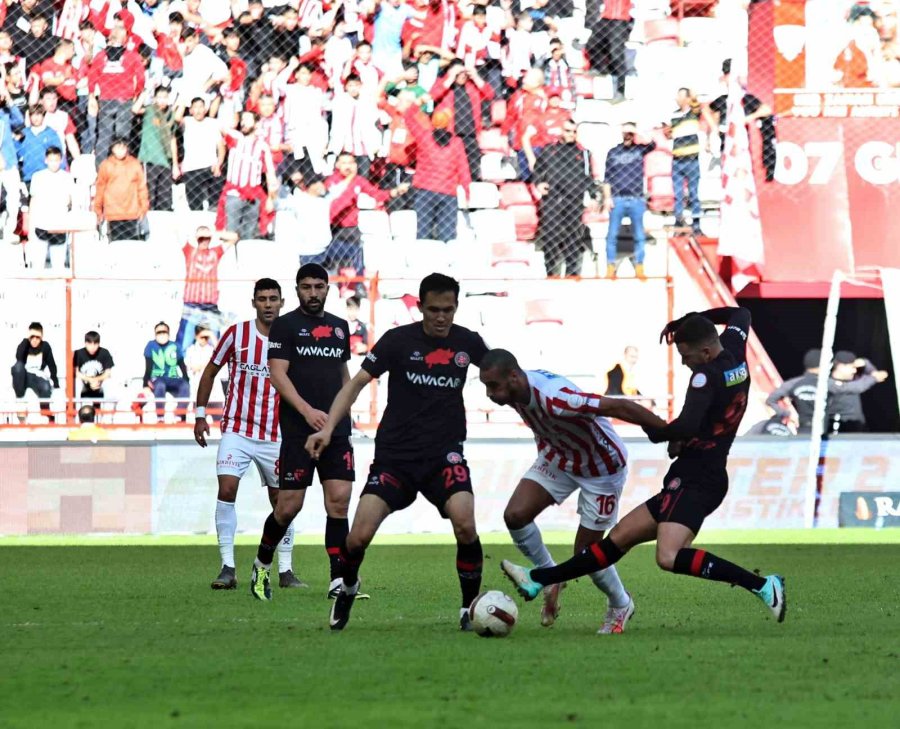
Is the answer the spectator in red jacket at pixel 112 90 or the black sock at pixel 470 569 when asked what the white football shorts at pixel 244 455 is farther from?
the spectator in red jacket at pixel 112 90

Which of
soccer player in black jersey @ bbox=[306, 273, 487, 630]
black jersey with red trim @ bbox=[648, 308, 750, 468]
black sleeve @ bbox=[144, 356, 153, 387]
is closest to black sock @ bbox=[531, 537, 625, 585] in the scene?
soccer player in black jersey @ bbox=[306, 273, 487, 630]

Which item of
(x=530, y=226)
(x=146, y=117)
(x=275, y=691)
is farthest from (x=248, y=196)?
(x=275, y=691)

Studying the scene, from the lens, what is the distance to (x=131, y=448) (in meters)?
18.0

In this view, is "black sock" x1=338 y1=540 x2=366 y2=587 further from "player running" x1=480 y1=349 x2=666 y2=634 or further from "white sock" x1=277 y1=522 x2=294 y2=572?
"white sock" x1=277 y1=522 x2=294 y2=572

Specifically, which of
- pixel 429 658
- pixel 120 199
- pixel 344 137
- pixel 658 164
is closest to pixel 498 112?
pixel 344 137

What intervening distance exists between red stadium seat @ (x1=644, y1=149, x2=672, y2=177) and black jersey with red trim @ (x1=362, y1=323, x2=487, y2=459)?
1336 centimetres

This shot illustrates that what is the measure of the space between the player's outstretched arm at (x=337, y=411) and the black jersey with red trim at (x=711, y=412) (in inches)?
64.4

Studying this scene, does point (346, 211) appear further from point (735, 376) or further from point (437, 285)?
point (735, 376)

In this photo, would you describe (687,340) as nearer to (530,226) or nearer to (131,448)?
(131,448)

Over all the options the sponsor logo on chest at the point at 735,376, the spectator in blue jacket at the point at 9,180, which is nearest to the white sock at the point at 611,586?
the sponsor logo on chest at the point at 735,376

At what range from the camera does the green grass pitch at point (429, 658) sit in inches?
232

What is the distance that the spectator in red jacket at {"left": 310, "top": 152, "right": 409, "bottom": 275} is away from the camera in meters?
20.8

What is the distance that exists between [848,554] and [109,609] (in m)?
7.36

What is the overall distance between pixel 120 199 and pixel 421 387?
13.1m
